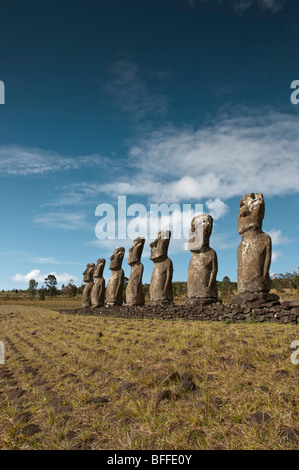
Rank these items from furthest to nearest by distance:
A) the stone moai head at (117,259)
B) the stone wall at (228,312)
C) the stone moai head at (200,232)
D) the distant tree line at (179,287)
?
the distant tree line at (179,287), the stone moai head at (117,259), the stone moai head at (200,232), the stone wall at (228,312)

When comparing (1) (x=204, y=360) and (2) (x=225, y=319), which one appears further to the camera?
(2) (x=225, y=319)

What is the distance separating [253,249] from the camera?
11.8m

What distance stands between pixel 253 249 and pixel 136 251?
8867 mm

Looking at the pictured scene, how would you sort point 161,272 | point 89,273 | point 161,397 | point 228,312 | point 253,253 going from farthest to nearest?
1. point 89,273
2. point 161,272
3. point 253,253
4. point 228,312
5. point 161,397

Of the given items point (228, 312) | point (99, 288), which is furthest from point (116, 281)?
point (228, 312)

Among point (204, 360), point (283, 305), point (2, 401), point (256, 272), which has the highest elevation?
point (256, 272)

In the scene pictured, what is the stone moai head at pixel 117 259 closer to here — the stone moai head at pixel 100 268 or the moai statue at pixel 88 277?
the stone moai head at pixel 100 268

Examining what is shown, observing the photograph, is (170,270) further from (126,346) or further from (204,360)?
(204,360)

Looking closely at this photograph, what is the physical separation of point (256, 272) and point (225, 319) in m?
1.85

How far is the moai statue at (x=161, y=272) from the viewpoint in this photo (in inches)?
637

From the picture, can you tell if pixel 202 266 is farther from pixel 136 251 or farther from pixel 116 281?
pixel 116 281

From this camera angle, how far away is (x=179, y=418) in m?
3.76

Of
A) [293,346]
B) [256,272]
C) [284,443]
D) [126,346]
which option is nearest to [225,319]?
[256,272]

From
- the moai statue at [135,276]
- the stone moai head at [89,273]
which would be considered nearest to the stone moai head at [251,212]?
the moai statue at [135,276]
